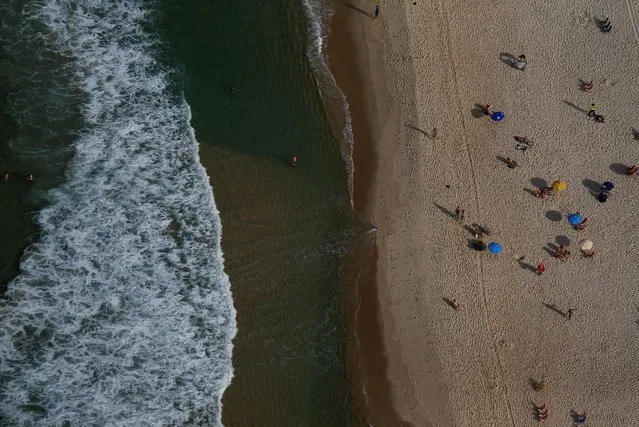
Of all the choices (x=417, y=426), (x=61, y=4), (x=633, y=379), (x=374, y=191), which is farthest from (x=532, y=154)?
(x=61, y=4)

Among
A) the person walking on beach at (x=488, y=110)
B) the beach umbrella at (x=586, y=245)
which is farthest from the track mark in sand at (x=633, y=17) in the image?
the beach umbrella at (x=586, y=245)

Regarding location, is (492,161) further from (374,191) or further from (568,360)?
(568,360)

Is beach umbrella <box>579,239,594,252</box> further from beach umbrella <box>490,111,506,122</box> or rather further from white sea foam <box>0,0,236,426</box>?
white sea foam <box>0,0,236,426</box>

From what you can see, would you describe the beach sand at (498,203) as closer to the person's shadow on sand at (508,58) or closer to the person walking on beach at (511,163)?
the person's shadow on sand at (508,58)

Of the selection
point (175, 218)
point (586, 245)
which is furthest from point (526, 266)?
point (175, 218)

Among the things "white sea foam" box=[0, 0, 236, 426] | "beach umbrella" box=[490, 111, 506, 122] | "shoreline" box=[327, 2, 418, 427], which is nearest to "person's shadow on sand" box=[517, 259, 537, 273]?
"shoreline" box=[327, 2, 418, 427]
